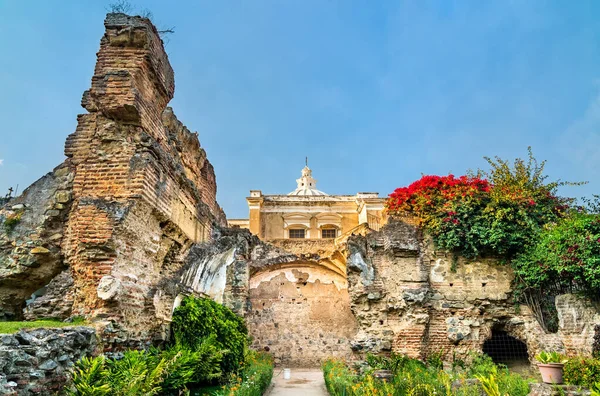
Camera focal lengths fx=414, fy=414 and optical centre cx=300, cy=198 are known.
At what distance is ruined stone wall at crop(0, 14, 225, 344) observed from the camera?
572cm

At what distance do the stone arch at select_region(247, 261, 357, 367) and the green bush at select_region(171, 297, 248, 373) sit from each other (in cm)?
617

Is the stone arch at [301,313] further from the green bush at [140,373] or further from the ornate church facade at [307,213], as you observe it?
the ornate church facade at [307,213]

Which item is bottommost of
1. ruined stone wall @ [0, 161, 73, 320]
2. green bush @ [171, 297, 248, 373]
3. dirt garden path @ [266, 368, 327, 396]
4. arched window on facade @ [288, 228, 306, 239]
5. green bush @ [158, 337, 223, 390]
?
dirt garden path @ [266, 368, 327, 396]

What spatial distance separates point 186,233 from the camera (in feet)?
27.3

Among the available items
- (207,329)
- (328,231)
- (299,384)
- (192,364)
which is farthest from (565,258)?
(328,231)

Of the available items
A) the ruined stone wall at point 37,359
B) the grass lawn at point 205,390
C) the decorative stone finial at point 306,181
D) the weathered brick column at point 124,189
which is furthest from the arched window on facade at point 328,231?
the ruined stone wall at point 37,359

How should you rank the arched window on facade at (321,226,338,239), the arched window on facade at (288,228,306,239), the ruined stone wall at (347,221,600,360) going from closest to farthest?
the ruined stone wall at (347,221,600,360) < the arched window on facade at (288,228,306,239) < the arched window on facade at (321,226,338,239)

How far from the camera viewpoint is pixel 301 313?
14898mm

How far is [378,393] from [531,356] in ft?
21.4

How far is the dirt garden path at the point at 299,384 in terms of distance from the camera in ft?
30.7

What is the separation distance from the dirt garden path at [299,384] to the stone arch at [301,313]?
1027 millimetres

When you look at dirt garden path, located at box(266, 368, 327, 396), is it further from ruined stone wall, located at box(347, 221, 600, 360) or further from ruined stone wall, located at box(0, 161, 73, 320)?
ruined stone wall, located at box(0, 161, 73, 320)

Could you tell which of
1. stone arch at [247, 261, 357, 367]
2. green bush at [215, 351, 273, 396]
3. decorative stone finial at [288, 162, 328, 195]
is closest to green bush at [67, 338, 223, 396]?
green bush at [215, 351, 273, 396]

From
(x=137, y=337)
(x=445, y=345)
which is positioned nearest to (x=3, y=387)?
(x=137, y=337)
